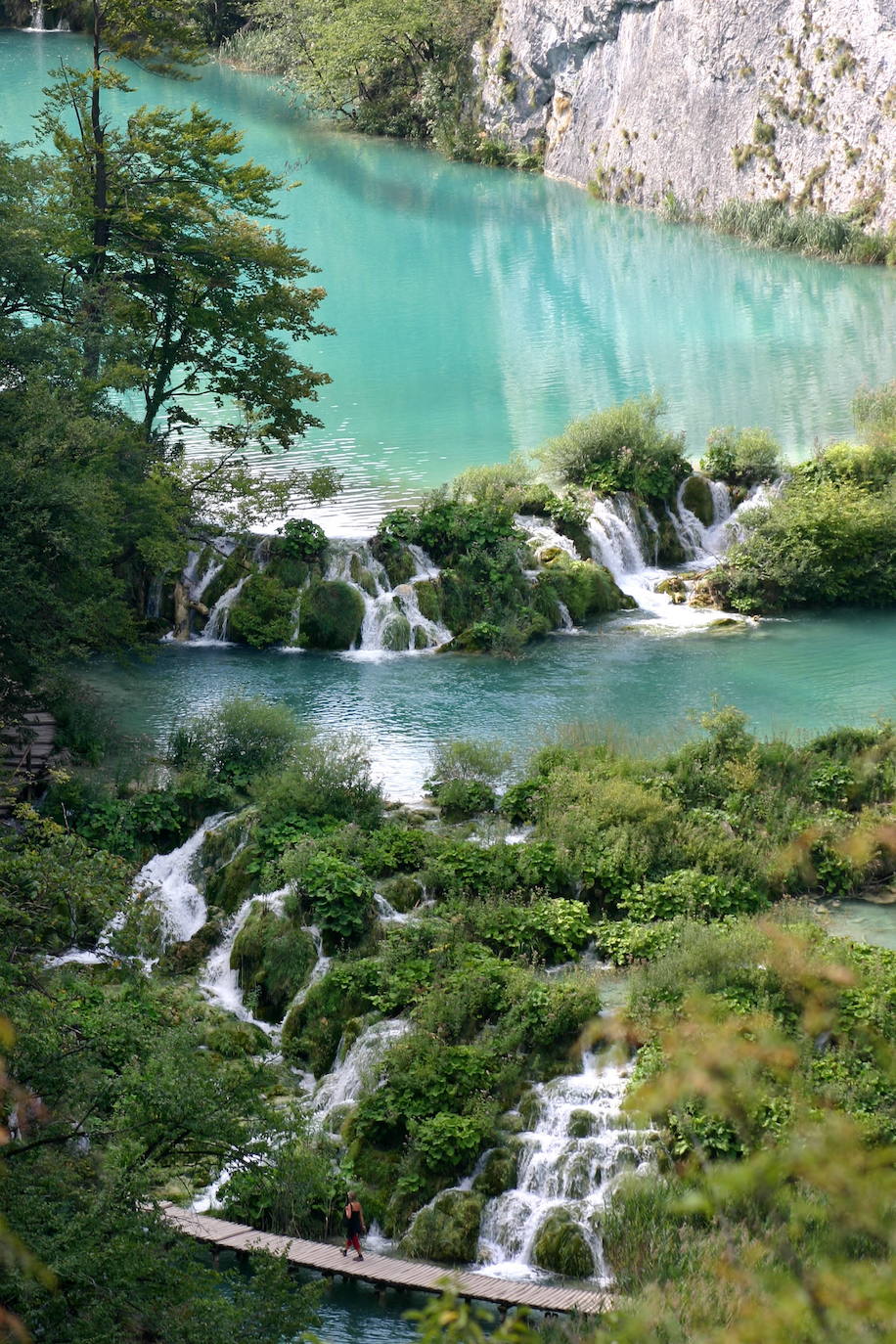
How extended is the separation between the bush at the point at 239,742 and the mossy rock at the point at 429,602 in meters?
6.13

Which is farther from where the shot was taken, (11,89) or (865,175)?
(11,89)

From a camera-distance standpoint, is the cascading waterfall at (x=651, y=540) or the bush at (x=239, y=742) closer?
the bush at (x=239, y=742)

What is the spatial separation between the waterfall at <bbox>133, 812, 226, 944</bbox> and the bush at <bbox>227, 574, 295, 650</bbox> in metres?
7.56

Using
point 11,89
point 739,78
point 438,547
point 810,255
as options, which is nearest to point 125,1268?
point 438,547

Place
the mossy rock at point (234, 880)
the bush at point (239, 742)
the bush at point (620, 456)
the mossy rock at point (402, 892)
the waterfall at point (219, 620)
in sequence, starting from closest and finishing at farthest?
the mossy rock at point (402, 892) → the mossy rock at point (234, 880) → the bush at point (239, 742) → the waterfall at point (219, 620) → the bush at point (620, 456)

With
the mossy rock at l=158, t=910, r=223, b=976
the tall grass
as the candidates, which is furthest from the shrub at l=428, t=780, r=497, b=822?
the tall grass

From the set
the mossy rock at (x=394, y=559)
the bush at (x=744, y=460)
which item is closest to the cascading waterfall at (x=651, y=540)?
the bush at (x=744, y=460)

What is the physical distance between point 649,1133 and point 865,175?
145ft

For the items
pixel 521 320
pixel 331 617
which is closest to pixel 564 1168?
pixel 331 617

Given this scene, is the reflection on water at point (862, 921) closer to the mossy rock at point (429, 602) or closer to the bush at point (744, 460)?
the mossy rock at point (429, 602)

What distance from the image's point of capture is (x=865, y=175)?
5144 cm

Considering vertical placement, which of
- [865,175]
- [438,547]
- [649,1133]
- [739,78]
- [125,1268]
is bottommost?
[649,1133]

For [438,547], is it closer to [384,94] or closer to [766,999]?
[766,999]

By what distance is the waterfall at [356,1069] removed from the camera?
50.0 feet
